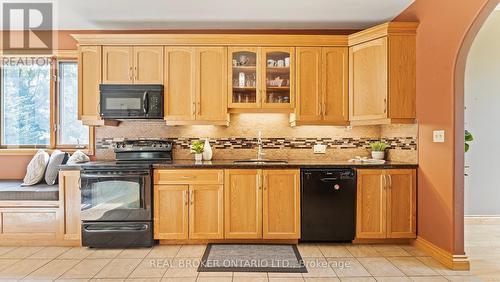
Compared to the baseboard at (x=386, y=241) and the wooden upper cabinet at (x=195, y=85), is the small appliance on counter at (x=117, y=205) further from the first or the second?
the baseboard at (x=386, y=241)

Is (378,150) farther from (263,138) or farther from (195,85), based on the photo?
(195,85)

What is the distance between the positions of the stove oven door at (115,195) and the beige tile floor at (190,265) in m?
0.35

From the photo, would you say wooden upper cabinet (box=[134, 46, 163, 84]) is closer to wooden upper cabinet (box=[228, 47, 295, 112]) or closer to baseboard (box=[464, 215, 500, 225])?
wooden upper cabinet (box=[228, 47, 295, 112])

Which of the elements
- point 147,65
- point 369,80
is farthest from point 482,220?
point 147,65

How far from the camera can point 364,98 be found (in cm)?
352

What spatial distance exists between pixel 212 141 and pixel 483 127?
136 inches

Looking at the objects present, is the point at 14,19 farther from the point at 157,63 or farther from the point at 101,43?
the point at 157,63

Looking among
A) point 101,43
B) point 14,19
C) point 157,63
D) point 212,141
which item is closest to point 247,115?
point 212,141

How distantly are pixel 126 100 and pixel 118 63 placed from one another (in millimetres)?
443

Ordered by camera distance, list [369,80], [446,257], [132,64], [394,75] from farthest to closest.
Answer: [132,64] → [369,80] → [394,75] → [446,257]

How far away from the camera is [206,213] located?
3.32 m

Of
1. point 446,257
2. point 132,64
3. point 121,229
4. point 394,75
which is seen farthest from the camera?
point 132,64

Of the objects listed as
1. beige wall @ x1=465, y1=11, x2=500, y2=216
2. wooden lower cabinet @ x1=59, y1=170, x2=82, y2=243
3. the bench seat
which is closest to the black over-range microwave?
wooden lower cabinet @ x1=59, y1=170, x2=82, y2=243

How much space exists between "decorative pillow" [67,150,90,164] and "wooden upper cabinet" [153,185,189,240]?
106 cm
